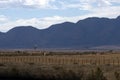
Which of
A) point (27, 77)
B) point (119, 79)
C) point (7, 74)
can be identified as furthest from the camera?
point (7, 74)

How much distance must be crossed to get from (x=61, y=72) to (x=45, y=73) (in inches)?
Result: 138

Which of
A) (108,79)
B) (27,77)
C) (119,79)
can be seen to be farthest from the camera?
(27,77)

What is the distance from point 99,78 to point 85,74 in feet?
27.3

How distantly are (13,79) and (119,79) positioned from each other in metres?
22.4

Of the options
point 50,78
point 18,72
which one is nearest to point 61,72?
point 50,78

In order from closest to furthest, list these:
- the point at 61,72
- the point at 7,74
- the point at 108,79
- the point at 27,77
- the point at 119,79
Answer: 1. the point at 119,79
2. the point at 108,79
3. the point at 61,72
4. the point at 27,77
5. the point at 7,74

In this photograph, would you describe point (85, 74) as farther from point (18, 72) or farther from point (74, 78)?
point (18, 72)

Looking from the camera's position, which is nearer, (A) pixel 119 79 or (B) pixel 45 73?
(A) pixel 119 79

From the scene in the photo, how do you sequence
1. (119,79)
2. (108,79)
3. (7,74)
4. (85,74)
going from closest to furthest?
(119,79) < (108,79) < (85,74) < (7,74)

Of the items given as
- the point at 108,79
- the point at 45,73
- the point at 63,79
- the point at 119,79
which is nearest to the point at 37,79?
the point at 45,73

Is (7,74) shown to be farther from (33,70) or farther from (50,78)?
(50,78)

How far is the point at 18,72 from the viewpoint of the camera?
62.0 metres

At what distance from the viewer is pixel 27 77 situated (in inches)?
2309

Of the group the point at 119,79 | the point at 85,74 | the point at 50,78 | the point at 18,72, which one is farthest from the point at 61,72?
the point at 119,79
